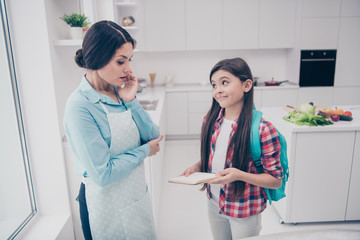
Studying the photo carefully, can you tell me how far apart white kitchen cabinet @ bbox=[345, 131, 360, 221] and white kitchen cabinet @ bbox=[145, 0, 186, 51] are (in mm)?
3124

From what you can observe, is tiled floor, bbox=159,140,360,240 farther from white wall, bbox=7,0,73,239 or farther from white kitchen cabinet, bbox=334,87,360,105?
white kitchen cabinet, bbox=334,87,360,105

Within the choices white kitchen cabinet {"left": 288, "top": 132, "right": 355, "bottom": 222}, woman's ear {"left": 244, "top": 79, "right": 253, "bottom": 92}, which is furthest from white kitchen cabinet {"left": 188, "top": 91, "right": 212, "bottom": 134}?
woman's ear {"left": 244, "top": 79, "right": 253, "bottom": 92}

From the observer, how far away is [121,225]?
1.15 meters

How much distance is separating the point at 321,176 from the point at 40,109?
82.9 inches

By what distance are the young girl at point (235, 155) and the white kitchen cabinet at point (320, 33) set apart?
3689 millimetres

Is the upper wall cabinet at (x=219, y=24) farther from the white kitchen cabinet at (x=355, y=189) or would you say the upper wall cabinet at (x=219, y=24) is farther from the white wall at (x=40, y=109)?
the white wall at (x=40, y=109)

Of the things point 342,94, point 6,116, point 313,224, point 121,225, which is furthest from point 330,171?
point 342,94

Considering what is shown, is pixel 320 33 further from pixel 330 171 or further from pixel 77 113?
pixel 77 113

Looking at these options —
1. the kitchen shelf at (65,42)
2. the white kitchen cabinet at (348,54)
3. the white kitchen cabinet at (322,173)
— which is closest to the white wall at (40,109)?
the kitchen shelf at (65,42)

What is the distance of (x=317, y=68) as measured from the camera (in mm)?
4320

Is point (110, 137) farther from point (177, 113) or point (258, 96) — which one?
point (258, 96)

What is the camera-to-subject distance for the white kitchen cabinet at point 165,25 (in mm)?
4363

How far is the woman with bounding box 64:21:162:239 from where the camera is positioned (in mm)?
985

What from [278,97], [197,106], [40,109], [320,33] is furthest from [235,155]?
[320,33]
